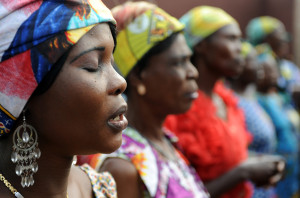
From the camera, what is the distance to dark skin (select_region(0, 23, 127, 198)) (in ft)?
4.55

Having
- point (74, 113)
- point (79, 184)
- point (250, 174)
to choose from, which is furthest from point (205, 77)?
point (74, 113)

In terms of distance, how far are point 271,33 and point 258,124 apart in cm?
336

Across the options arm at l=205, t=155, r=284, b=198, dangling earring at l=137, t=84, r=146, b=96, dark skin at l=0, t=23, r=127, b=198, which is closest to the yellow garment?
dangling earring at l=137, t=84, r=146, b=96

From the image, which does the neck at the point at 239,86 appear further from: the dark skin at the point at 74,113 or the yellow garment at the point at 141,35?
the dark skin at the point at 74,113

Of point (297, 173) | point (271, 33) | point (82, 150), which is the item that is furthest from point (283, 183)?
point (82, 150)

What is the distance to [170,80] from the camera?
259 centimetres

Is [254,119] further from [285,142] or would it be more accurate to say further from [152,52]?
[152,52]

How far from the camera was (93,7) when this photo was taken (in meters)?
1.46

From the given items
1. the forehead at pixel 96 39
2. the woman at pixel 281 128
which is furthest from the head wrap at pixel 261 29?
the forehead at pixel 96 39

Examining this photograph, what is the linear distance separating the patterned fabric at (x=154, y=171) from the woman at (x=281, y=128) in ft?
10.4

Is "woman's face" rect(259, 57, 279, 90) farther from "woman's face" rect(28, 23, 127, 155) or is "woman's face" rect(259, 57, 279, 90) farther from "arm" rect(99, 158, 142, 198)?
"woman's face" rect(28, 23, 127, 155)

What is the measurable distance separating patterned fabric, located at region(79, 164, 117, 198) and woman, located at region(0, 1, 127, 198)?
0.31 meters

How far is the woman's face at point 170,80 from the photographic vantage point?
259 cm

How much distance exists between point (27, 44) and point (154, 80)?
131cm
